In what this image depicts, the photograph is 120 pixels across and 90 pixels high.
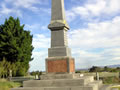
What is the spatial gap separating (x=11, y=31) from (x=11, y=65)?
5.91m

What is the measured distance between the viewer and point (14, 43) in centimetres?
2781

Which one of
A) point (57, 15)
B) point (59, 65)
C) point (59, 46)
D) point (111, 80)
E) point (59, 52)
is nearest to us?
point (59, 65)

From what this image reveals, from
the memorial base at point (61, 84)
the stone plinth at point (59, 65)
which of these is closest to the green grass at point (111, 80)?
the stone plinth at point (59, 65)

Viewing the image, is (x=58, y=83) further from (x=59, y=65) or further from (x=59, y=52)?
(x=59, y=52)

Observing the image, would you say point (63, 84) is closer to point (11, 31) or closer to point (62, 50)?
point (62, 50)

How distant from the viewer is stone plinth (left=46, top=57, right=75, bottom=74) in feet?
38.5

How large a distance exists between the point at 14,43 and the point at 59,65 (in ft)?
57.8

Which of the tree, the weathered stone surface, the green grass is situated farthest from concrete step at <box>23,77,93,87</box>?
the tree

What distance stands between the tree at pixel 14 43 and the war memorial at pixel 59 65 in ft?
53.8

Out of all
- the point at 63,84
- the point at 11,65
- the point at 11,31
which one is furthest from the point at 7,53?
the point at 63,84

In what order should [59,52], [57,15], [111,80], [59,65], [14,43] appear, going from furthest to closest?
[14,43] < [111,80] < [57,15] < [59,52] < [59,65]

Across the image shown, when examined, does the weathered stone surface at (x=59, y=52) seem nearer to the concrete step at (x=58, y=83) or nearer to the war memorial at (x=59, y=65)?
the war memorial at (x=59, y=65)

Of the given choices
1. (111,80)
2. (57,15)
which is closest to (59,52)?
(57,15)

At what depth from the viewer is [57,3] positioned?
12875mm
